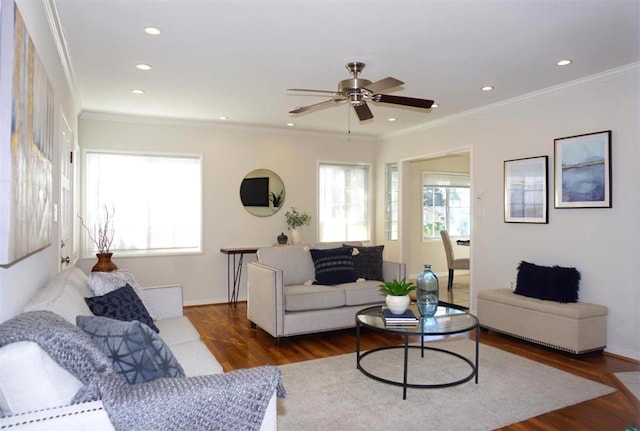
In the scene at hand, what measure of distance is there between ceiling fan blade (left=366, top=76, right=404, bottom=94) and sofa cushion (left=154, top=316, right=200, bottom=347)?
2154mm

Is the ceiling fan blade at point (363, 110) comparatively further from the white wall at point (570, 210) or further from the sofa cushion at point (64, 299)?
the sofa cushion at point (64, 299)

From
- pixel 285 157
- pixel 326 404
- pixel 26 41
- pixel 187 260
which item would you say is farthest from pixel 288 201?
pixel 26 41

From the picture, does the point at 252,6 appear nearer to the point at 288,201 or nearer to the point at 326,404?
the point at 326,404

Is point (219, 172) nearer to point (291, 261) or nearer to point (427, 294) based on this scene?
point (291, 261)

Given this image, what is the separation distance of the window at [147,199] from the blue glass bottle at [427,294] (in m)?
3.74

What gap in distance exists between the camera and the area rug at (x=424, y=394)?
261 cm

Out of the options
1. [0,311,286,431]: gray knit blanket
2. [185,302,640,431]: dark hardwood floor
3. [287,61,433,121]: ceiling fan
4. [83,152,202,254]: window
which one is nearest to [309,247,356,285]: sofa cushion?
[185,302,640,431]: dark hardwood floor

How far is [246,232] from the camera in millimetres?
6422

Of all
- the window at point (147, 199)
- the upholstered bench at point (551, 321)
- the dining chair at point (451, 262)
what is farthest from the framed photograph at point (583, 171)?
the window at point (147, 199)

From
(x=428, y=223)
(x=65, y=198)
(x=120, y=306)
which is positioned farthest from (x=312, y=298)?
(x=428, y=223)

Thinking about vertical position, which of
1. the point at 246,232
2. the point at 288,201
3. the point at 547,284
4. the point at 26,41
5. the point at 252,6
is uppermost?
the point at 252,6

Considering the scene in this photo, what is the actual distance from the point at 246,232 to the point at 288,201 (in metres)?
0.84

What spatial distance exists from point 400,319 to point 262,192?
3.83 metres

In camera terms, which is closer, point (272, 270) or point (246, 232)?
point (272, 270)
